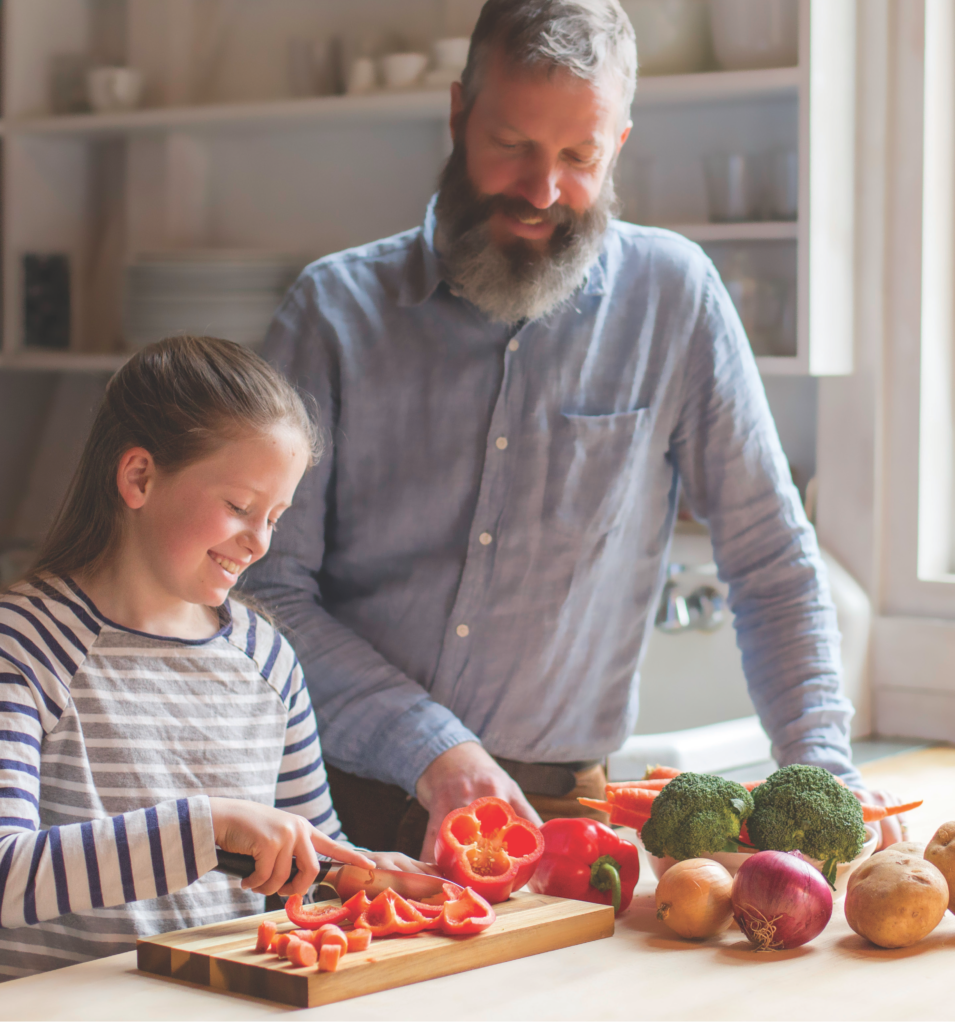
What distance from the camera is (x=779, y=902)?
3.38ft

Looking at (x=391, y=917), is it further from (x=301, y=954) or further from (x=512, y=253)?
(x=512, y=253)

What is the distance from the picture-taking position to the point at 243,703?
1318 mm

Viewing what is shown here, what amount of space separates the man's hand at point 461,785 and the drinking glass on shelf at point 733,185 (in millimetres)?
1239

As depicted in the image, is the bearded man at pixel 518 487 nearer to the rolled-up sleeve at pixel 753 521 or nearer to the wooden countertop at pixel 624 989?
the rolled-up sleeve at pixel 753 521

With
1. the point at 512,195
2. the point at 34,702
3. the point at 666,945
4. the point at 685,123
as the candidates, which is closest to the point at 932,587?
the point at 685,123

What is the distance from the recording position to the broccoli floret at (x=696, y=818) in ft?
3.73

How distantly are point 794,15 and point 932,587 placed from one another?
960 millimetres

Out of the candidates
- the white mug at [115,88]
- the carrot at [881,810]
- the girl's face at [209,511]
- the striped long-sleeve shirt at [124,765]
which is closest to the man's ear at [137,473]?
the girl's face at [209,511]

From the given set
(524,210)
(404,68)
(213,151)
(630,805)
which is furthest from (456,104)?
(213,151)

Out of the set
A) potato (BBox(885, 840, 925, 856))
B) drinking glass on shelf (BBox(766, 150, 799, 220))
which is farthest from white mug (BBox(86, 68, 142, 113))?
potato (BBox(885, 840, 925, 856))

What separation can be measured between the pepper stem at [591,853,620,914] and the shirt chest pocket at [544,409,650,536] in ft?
1.53

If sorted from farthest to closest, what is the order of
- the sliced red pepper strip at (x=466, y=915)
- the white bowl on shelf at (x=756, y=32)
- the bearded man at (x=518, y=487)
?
the white bowl on shelf at (x=756, y=32) < the bearded man at (x=518, y=487) < the sliced red pepper strip at (x=466, y=915)

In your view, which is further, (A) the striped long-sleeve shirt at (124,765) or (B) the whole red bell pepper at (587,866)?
(B) the whole red bell pepper at (587,866)

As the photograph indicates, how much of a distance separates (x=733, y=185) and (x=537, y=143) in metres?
0.96
